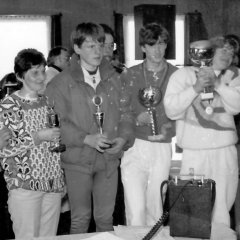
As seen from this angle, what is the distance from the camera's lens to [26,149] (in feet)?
9.09

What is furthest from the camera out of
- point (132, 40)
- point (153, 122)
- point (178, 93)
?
point (132, 40)

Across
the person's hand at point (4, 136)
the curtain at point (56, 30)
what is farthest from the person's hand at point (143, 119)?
the curtain at point (56, 30)

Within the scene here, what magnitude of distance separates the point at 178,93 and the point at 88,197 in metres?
0.79

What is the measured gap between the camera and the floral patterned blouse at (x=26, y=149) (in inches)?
108

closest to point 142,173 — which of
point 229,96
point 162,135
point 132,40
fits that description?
point 162,135

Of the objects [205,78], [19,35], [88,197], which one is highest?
[19,35]

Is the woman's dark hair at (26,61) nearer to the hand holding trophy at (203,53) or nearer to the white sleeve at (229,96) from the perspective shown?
the hand holding trophy at (203,53)

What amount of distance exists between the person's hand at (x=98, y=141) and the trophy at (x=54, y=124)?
186mm

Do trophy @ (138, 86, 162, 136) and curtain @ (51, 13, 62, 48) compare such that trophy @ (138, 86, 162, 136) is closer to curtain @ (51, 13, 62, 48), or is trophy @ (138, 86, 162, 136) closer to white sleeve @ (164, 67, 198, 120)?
white sleeve @ (164, 67, 198, 120)

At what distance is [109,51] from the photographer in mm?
3664

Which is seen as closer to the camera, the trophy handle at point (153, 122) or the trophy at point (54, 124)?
the trophy at point (54, 124)

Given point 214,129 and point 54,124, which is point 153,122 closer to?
point 214,129

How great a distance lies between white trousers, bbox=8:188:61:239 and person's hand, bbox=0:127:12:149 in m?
0.25

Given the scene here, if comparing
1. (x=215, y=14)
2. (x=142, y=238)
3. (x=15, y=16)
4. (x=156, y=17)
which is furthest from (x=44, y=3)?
(x=142, y=238)
